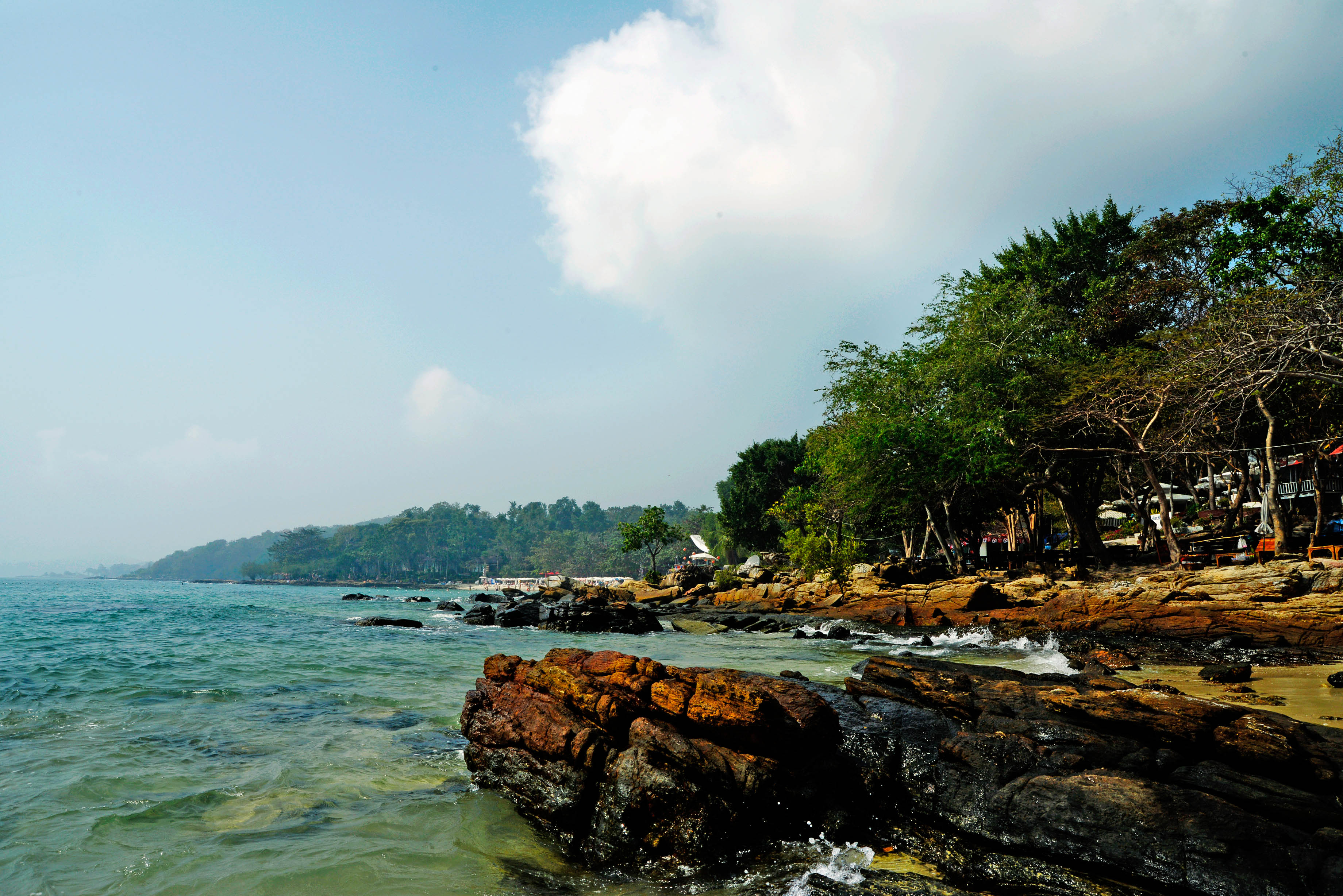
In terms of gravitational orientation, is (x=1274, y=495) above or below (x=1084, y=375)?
below

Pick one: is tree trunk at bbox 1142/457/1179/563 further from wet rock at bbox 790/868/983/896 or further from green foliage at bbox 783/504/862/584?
wet rock at bbox 790/868/983/896

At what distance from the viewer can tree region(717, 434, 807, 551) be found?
55.7m

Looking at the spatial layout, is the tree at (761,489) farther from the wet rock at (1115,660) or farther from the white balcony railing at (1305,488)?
the wet rock at (1115,660)

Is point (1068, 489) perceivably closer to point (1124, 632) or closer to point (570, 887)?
point (1124, 632)

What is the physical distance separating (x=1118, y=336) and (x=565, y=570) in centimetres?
12560

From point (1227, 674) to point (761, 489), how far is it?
149ft

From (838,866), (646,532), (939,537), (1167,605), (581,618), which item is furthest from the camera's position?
(646,532)

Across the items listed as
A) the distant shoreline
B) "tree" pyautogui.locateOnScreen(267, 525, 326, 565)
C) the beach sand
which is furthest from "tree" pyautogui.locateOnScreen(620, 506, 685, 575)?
"tree" pyautogui.locateOnScreen(267, 525, 326, 565)

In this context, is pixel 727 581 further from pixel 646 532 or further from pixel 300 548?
pixel 300 548

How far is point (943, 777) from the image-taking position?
559 cm

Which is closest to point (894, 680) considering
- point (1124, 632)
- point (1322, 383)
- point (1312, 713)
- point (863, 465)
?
point (1312, 713)

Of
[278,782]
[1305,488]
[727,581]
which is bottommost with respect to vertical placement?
[727,581]

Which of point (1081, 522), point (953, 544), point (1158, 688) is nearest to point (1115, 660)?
point (1158, 688)

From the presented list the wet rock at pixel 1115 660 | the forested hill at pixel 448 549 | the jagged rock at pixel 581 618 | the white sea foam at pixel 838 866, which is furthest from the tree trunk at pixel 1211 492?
the forested hill at pixel 448 549
